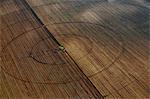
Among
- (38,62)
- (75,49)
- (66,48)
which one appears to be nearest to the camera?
(38,62)

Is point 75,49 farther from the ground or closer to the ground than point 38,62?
closer to the ground

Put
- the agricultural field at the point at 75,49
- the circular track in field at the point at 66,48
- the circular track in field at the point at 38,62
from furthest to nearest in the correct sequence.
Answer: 1. the circular track in field at the point at 66,48
2. the circular track in field at the point at 38,62
3. the agricultural field at the point at 75,49

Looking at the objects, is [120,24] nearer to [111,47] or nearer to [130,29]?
[130,29]

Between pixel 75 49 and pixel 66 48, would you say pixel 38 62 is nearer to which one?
pixel 66 48

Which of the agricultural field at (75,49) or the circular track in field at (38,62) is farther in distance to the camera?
the circular track in field at (38,62)

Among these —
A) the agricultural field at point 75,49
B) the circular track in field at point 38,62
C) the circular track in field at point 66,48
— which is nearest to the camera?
the agricultural field at point 75,49

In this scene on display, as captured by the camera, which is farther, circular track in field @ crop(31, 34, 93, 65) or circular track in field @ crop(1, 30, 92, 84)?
circular track in field @ crop(31, 34, 93, 65)

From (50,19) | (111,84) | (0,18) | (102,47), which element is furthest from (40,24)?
(111,84)

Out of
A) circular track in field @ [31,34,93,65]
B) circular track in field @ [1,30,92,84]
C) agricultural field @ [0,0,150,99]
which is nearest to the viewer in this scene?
agricultural field @ [0,0,150,99]

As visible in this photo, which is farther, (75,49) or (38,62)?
(75,49)

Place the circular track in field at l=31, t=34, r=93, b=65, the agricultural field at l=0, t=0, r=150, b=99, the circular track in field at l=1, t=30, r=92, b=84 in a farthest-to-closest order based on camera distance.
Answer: the circular track in field at l=31, t=34, r=93, b=65
the circular track in field at l=1, t=30, r=92, b=84
the agricultural field at l=0, t=0, r=150, b=99

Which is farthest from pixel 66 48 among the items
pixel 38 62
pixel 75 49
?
pixel 38 62

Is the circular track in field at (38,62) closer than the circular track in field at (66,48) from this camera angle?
Yes
